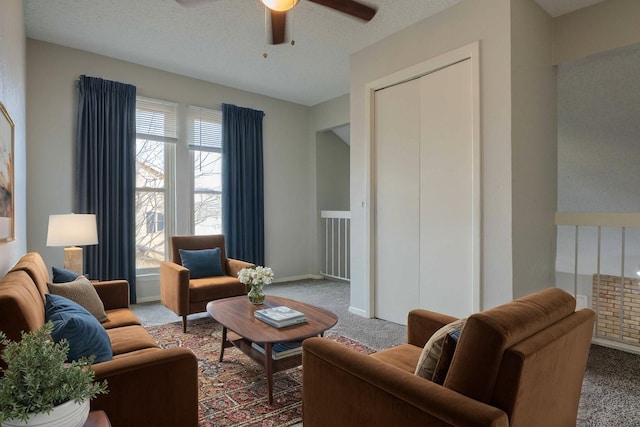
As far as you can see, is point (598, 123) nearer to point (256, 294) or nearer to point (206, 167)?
point (256, 294)

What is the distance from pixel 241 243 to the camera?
5328mm

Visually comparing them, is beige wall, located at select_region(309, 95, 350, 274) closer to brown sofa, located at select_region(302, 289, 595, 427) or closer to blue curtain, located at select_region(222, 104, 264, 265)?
blue curtain, located at select_region(222, 104, 264, 265)

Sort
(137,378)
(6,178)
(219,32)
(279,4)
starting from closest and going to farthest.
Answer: (137,378), (279,4), (6,178), (219,32)

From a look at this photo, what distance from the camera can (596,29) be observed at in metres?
3.04

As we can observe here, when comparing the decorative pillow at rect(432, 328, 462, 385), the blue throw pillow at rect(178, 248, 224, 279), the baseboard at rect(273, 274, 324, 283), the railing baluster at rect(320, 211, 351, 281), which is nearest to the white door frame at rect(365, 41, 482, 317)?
the blue throw pillow at rect(178, 248, 224, 279)

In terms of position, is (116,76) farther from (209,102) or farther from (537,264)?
(537,264)

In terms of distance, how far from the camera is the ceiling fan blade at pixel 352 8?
230 cm

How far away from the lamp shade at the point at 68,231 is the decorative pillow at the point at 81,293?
2.55 ft

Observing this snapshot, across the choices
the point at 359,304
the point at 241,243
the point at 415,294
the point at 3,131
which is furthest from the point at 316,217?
the point at 3,131

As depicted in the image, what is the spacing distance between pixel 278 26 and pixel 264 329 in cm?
203

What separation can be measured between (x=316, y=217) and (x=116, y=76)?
11.4 feet

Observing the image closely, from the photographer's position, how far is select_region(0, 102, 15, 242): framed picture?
2.05 metres

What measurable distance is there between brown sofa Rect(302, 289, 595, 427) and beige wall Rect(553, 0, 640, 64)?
8.70 ft

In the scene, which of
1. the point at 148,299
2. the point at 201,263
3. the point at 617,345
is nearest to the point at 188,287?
the point at 201,263
